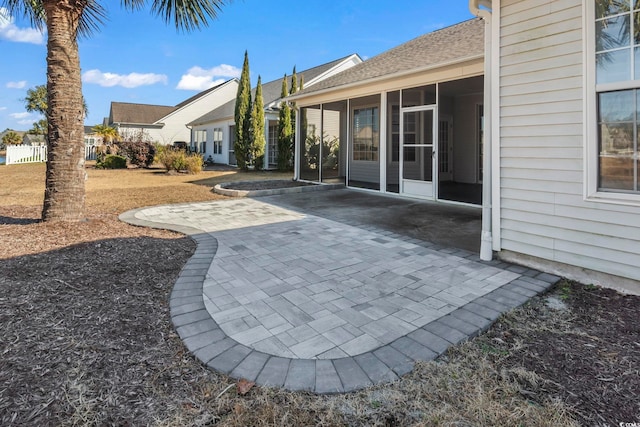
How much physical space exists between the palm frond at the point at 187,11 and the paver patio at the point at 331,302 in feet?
12.9

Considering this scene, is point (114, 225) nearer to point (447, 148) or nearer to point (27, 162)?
point (447, 148)

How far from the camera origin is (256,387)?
1.99m

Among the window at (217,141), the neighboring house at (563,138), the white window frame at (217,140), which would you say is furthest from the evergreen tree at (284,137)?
the neighboring house at (563,138)

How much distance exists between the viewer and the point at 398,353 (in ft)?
7.63

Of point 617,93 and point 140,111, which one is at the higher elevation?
point 140,111

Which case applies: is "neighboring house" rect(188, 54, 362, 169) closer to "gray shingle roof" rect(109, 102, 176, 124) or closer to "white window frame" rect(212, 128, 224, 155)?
"white window frame" rect(212, 128, 224, 155)

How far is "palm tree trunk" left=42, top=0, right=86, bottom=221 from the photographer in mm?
5246

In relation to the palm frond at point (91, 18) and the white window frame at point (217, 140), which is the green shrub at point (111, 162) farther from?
the palm frond at point (91, 18)

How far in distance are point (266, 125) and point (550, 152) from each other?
51.7 ft

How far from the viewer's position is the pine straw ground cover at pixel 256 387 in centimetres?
177

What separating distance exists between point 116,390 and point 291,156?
15.4 meters

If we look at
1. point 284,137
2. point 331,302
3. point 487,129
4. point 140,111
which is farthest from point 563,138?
point 140,111

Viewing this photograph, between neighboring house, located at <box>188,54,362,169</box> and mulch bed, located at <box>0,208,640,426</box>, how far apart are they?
561 inches

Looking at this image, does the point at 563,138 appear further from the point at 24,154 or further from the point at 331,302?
the point at 24,154
